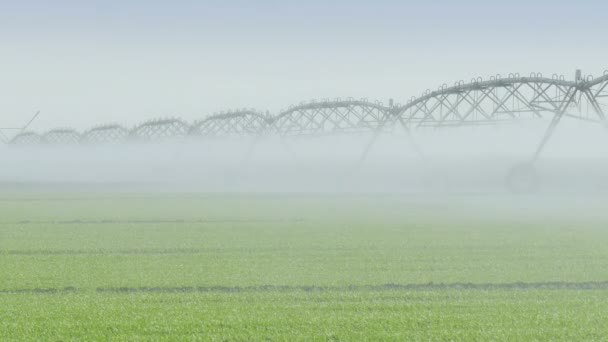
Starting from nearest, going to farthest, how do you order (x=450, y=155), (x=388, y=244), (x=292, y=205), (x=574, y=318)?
(x=574, y=318)
(x=388, y=244)
(x=292, y=205)
(x=450, y=155)

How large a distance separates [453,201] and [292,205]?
11065mm

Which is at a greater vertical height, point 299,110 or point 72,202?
point 299,110

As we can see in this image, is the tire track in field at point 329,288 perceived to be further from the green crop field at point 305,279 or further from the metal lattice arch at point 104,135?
the metal lattice arch at point 104,135

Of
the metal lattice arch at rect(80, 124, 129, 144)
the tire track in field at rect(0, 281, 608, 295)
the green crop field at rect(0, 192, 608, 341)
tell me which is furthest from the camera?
the metal lattice arch at rect(80, 124, 129, 144)

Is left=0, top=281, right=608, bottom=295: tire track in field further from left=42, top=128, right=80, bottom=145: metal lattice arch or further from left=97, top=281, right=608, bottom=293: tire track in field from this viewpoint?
left=42, top=128, right=80, bottom=145: metal lattice arch

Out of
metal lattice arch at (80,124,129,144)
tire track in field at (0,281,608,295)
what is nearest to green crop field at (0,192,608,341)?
tire track in field at (0,281,608,295)

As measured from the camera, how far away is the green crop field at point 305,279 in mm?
15258

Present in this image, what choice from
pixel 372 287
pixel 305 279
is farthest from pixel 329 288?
pixel 305 279

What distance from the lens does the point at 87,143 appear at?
512 ft

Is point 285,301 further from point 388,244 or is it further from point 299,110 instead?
point 299,110

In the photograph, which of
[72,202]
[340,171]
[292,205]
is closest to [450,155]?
[340,171]

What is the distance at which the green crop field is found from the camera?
15.3 metres

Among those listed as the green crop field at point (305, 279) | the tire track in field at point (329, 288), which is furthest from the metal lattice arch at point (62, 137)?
the tire track in field at point (329, 288)

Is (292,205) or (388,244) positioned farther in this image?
(292,205)
